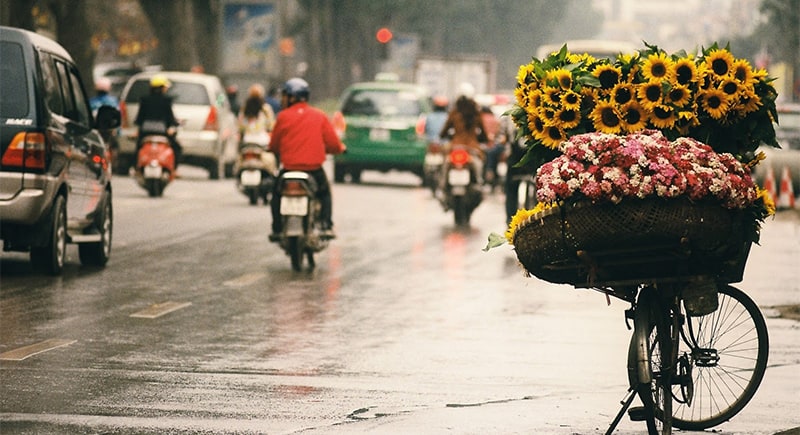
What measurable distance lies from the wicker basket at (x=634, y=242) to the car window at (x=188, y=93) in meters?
25.8

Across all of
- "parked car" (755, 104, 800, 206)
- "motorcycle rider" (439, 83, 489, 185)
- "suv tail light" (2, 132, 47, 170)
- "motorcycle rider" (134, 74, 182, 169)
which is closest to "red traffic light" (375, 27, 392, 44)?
"parked car" (755, 104, 800, 206)

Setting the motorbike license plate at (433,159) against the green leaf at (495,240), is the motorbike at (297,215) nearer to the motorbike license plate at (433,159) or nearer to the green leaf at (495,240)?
the green leaf at (495,240)

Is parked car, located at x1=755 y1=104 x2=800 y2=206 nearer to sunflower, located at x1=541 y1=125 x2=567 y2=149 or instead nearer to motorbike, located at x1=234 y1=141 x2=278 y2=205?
motorbike, located at x1=234 y1=141 x2=278 y2=205

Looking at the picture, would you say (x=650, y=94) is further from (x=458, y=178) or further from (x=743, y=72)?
(x=458, y=178)

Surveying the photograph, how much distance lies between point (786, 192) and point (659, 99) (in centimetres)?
2319

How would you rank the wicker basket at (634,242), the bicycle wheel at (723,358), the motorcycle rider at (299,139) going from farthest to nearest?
the motorcycle rider at (299,139), the bicycle wheel at (723,358), the wicker basket at (634,242)

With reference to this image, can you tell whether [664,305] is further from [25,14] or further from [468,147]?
[25,14]

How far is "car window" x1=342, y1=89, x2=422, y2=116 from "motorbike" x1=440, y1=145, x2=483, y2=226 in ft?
35.1

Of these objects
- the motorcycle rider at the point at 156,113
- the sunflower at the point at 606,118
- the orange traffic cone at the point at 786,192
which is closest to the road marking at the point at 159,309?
the sunflower at the point at 606,118

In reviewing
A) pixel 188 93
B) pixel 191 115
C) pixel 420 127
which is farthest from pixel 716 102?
pixel 188 93

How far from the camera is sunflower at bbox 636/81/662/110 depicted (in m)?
7.95

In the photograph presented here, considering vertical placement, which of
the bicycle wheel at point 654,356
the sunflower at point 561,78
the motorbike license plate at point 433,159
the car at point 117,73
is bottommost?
the car at point 117,73

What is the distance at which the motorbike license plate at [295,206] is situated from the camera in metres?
16.5

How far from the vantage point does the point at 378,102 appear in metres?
34.5
